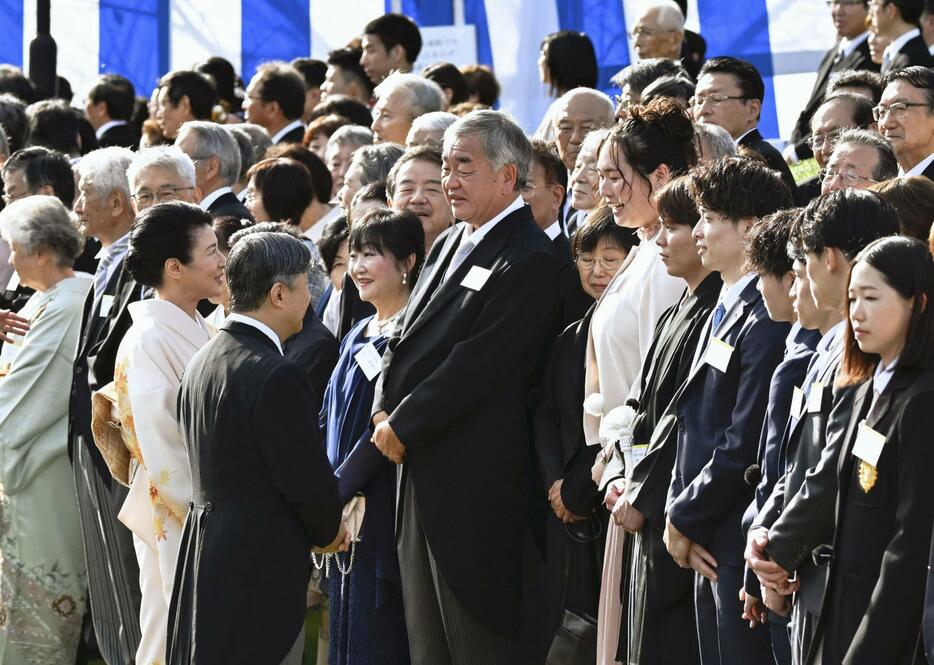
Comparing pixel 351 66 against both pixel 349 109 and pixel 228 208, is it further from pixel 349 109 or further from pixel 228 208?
pixel 228 208

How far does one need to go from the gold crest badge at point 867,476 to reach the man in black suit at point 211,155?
3897 millimetres

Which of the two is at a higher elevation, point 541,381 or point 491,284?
point 491,284

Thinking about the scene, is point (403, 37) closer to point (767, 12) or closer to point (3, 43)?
point (767, 12)

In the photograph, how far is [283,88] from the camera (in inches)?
339

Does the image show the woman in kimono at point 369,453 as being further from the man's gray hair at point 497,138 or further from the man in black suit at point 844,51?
the man in black suit at point 844,51

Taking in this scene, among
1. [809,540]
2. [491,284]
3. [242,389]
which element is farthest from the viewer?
[491,284]

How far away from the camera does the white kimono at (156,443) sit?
4766 millimetres

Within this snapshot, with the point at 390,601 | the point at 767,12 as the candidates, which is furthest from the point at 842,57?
the point at 390,601

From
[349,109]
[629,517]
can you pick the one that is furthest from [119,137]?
[629,517]

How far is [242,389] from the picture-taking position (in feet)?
13.7

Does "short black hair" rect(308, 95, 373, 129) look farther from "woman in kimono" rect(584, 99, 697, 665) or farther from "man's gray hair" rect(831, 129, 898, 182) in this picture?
"man's gray hair" rect(831, 129, 898, 182)

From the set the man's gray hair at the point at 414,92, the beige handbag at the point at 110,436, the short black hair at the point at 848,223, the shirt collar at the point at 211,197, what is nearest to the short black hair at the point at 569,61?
the man's gray hair at the point at 414,92

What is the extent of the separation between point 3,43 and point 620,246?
25.5ft

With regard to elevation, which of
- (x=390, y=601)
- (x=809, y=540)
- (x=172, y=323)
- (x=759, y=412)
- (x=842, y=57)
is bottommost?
(x=390, y=601)
